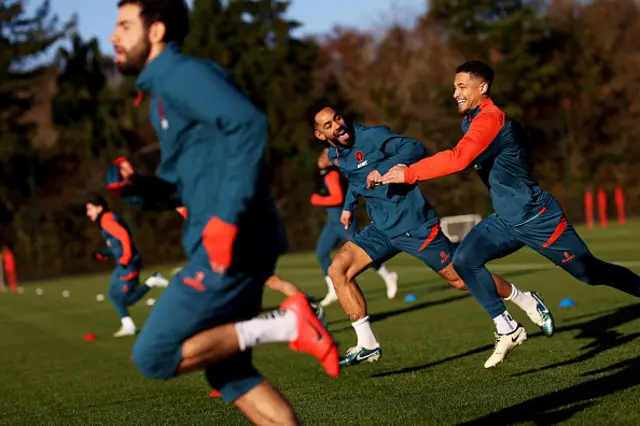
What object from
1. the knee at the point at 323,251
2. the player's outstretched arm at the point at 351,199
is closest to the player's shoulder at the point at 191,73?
the player's outstretched arm at the point at 351,199

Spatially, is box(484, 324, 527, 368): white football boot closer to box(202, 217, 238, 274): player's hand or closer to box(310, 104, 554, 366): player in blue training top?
box(310, 104, 554, 366): player in blue training top

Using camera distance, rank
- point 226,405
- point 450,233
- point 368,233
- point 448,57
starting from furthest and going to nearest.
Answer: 1. point 448,57
2. point 450,233
3. point 368,233
4. point 226,405

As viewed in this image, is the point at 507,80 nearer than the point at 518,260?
No

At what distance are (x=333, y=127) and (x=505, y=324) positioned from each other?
2.12 metres

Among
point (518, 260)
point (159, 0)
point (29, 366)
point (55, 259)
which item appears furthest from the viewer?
point (55, 259)

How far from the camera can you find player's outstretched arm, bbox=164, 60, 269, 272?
13.2 feet

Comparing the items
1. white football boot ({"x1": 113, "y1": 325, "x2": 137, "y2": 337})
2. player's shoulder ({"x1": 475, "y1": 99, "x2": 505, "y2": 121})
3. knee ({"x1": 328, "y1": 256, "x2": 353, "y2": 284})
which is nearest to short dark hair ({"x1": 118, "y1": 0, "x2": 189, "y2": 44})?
player's shoulder ({"x1": 475, "y1": 99, "x2": 505, "y2": 121})

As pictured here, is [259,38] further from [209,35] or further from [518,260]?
[518,260]

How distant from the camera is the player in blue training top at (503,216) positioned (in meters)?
6.95

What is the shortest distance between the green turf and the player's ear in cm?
276

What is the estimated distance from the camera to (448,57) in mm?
46906

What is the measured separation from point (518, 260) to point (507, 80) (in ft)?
67.7

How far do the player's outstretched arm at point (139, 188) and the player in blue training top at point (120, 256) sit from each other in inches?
326

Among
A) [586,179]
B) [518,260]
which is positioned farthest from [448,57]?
[518,260]
